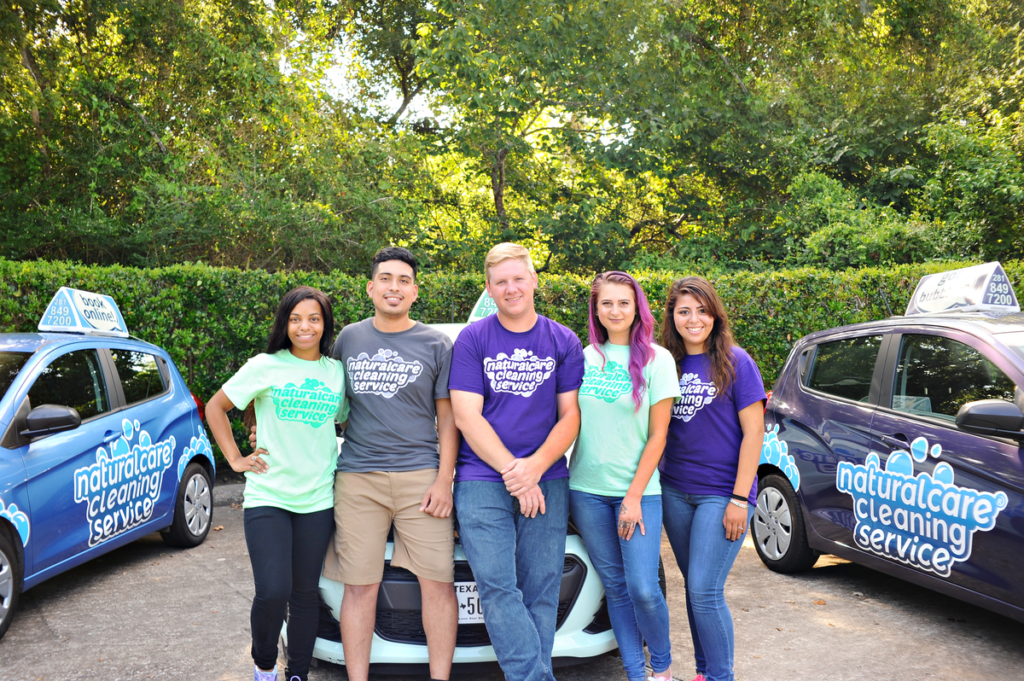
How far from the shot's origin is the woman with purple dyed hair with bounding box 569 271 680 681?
2.94 metres

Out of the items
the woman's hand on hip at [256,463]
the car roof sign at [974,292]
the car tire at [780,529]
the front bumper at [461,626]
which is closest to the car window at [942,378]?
the car roof sign at [974,292]

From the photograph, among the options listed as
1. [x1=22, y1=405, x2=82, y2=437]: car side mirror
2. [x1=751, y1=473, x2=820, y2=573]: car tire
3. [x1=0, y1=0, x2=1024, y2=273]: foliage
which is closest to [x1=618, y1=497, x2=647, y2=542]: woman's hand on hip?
[x1=751, y1=473, x2=820, y2=573]: car tire

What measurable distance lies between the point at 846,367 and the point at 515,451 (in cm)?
268

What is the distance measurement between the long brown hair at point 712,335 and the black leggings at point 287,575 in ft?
5.25

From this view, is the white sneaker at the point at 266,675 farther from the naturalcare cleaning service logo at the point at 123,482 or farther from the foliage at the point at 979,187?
the foliage at the point at 979,187

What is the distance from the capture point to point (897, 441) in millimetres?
4016

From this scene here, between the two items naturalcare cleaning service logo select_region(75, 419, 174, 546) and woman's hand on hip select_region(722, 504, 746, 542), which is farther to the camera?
naturalcare cleaning service logo select_region(75, 419, 174, 546)

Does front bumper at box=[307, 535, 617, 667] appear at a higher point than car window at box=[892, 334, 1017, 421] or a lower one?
lower

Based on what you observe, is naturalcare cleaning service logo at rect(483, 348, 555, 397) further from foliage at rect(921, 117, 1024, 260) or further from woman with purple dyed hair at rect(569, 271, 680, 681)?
foliage at rect(921, 117, 1024, 260)

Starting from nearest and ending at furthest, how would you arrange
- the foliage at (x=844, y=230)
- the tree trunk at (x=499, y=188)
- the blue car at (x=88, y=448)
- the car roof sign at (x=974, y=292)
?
the blue car at (x=88, y=448)
the car roof sign at (x=974, y=292)
the foliage at (x=844, y=230)
the tree trunk at (x=499, y=188)

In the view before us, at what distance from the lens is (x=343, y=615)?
9.95 ft

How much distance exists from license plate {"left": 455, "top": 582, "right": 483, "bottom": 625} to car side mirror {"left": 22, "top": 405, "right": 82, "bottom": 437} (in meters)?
2.39

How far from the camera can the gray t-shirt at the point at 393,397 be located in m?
3.05

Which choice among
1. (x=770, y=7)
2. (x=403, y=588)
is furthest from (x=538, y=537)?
(x=770, y=7)
